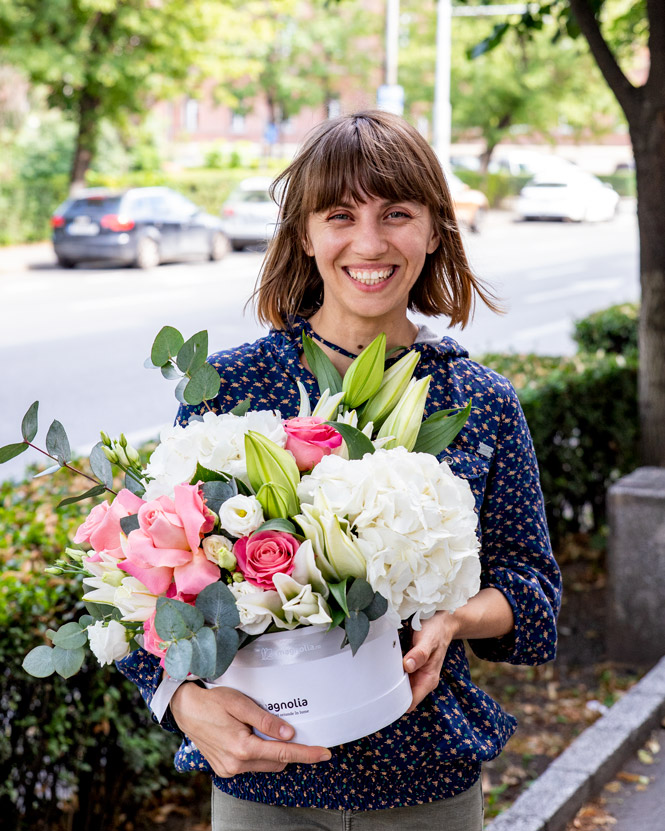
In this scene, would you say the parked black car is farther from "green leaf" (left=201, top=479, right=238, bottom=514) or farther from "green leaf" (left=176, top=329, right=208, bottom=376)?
"green leaf" (left=201, top=479, right=238, bottom=514)

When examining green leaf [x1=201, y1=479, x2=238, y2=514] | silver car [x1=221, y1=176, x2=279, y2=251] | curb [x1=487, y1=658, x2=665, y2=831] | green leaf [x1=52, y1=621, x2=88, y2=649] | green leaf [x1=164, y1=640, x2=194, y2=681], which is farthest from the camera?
silver car [x1=221, y1=176, x2=279, y2=251]

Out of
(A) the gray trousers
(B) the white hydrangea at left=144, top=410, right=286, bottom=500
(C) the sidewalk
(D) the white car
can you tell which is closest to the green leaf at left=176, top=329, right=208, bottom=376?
(B) the white hydrangea at left=144, top=410, right=286, bottom=500

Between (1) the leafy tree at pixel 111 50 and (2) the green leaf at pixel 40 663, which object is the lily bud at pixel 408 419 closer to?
(2) the green leaf at pixel 40 663

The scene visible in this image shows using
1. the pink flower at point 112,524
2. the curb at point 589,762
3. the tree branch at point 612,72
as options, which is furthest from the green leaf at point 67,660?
the tree branch at point 612,72

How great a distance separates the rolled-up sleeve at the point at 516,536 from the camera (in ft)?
6.80

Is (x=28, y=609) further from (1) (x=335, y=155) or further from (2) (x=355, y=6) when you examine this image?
(2) (x=355, y=6)

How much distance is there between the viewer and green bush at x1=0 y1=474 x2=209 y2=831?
286 cm

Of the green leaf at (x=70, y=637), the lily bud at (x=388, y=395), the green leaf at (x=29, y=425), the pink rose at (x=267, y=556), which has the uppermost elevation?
the lily bud at (x=388, y=395)

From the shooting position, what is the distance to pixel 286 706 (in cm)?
159

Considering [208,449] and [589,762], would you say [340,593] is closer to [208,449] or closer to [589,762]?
[208,449]

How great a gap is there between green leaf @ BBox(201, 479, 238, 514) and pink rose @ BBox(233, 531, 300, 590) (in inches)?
2.9

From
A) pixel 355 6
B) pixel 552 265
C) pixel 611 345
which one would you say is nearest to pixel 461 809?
pixel 611 345

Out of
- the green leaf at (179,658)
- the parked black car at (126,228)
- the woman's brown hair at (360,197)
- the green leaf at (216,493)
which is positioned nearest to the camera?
the green leaf at (179,658)

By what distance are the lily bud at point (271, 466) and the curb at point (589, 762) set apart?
7.49 feet
